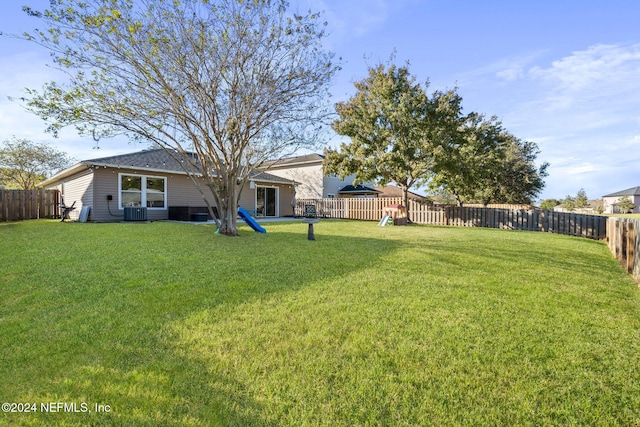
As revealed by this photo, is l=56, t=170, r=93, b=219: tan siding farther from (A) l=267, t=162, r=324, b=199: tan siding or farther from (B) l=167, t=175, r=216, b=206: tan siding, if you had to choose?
(A) l=267, t=162, r=324, b=199: tan siding

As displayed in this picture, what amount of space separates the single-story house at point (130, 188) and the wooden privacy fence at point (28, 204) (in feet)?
2.28

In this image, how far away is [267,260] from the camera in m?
5.46

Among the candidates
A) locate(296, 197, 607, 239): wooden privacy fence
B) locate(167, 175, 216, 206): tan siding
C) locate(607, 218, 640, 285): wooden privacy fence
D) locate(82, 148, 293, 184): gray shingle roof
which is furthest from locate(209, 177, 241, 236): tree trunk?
locate(296, 197, 607, 239): wooden privacy fence

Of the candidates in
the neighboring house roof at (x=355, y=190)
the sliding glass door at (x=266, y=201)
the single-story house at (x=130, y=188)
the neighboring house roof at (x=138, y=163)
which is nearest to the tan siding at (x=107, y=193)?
the single-story house at (x=130, y=188)

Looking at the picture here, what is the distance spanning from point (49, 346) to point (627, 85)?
1366cm

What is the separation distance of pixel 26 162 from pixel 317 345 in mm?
31527

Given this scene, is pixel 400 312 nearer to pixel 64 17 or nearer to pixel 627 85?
pixel 64 17

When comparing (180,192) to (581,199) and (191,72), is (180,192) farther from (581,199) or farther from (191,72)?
(581,199)

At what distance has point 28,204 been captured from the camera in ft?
49.7

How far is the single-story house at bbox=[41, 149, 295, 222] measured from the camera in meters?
13.2

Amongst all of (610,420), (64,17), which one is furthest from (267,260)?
(64,17)

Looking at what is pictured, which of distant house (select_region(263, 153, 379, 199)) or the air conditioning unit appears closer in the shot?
the air conditioning unit

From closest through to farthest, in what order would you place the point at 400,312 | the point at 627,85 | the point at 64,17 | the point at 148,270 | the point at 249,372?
the point at 249,372
the point at 400,312
the point at 148,270
the point at 64,17
the point at 627,85

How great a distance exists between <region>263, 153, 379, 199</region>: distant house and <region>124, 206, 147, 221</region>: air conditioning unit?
1309cm
